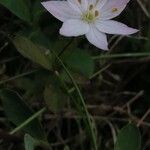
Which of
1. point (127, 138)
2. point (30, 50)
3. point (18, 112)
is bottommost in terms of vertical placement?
point (127, 138)

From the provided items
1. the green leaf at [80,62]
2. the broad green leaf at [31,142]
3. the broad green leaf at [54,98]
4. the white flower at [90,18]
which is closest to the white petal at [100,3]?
the white flower at [90,18]

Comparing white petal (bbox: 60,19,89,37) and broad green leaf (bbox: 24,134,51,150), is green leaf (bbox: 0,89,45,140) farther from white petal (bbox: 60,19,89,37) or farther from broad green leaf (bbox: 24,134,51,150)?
white petal (bbox: 60,19,89,37)

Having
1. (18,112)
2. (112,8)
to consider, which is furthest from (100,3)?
(18,112)

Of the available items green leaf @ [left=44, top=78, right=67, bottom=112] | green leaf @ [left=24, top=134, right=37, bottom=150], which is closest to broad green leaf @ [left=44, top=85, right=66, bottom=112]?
green leaf @ [left=44, top=78, right=67, bottom=112]

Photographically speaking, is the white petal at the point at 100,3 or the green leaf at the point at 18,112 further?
the white petal at the point at 100,3

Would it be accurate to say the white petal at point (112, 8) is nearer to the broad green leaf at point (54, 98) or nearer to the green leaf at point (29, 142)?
the broad green leaf at point (54, 98)

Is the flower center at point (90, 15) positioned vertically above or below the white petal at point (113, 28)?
above

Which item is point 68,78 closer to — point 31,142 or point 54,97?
point 54,97
